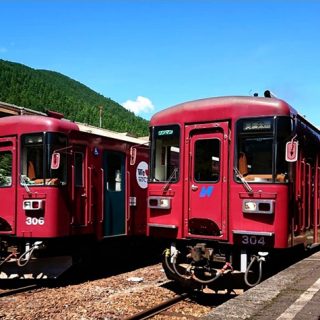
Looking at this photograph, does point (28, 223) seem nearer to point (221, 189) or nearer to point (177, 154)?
point (177, 154)

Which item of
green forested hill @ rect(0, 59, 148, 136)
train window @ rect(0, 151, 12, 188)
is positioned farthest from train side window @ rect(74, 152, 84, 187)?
green forested hill @ rect(0, 59, 148, 136)

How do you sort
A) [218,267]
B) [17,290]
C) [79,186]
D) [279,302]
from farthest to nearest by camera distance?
[79,186] → [17,290] → [218,267] → [279,302]

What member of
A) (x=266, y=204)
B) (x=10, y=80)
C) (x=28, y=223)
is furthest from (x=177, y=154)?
(x=10, y=80)

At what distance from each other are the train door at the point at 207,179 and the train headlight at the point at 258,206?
37 cm

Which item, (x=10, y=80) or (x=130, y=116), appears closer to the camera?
(x=10, y=80)

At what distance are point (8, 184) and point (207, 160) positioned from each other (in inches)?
164

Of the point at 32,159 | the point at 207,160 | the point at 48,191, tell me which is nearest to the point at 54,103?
the point at 32,159

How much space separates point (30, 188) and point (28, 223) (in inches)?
25.9

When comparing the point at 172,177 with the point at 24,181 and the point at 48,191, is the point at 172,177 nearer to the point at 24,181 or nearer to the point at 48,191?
the point at 48,191

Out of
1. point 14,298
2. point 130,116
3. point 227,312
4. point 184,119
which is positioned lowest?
point 14,298

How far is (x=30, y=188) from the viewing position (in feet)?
31.6

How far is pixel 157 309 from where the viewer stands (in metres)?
7.50

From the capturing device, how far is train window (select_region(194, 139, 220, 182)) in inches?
316

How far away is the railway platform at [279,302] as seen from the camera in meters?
4.72
